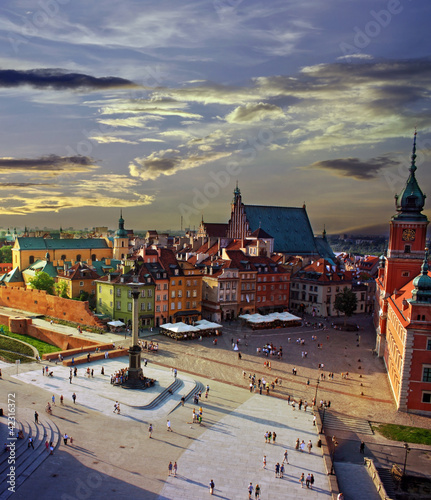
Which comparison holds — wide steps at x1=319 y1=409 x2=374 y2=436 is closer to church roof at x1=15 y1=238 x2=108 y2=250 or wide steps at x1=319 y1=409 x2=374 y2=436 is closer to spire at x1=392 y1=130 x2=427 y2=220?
spire at x1=392 y1=130 x2=427 y2=220

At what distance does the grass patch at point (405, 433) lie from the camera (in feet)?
126

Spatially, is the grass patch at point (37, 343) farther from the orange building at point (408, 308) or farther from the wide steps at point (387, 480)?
the wide steps at point (387, 480)

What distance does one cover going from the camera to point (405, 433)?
39312mm

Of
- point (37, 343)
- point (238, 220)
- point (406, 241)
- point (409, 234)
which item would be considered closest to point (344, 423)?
point (406, 241)

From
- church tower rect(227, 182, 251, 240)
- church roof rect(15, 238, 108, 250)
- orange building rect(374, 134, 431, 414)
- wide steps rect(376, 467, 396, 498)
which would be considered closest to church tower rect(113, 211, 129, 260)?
church roof rect(15, 238, 108, 250)

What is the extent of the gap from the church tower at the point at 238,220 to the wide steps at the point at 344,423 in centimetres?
7021

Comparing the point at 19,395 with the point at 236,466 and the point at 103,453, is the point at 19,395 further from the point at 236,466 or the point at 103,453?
the point at 236,466

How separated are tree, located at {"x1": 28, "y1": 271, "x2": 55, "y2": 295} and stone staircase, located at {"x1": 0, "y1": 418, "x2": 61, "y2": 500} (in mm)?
51943

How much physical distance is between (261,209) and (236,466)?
87988 mm

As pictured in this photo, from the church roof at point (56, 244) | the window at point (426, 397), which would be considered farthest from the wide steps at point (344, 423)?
the church roof at point (56, 244)

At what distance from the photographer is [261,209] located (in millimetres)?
115625

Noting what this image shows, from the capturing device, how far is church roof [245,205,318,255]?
113 meters

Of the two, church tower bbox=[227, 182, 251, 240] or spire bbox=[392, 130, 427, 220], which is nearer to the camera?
spire bbox=[392, 130, 427, 220]

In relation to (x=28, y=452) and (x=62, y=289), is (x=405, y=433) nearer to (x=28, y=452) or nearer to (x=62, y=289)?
(x=28, y=452)
